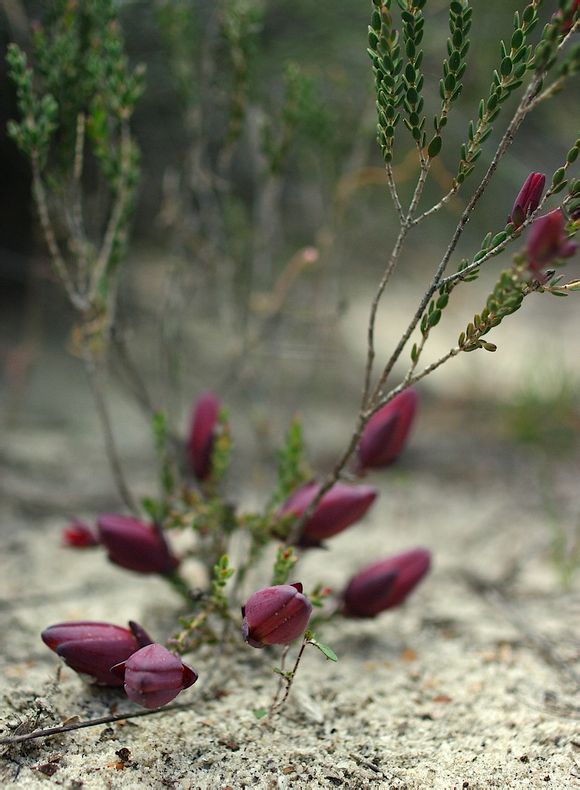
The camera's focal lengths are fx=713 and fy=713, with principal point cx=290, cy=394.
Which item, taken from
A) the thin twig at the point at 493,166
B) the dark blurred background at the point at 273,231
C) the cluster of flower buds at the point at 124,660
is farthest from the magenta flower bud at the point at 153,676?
the dark blurred background at the point at 273,231

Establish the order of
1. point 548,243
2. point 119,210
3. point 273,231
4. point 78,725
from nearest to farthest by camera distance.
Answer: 1. point 548,243
2. point 78,725
3. point 119,210
4. point 273,231

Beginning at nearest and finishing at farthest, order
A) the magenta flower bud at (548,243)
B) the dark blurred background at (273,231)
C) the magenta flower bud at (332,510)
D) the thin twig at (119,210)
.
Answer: the magenta flower bud at (548,243) < the magenta flower bud at (332,510) < the thin twig at (119,210) < the dark blurred background at (273,231)

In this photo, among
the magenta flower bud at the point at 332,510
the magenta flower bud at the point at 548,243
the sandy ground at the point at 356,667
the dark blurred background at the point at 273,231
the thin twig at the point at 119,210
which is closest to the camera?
the magenta flower bud at the point at 548,243

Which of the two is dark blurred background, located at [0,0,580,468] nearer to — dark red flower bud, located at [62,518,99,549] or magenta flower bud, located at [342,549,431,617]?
dark red flower bud, located at [62,518,99,549]

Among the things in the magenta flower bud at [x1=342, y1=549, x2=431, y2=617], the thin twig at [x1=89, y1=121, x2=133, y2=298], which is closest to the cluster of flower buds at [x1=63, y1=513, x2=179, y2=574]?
the magenta flower bud at [x1=342, y1=549, x2=431, y2=617]

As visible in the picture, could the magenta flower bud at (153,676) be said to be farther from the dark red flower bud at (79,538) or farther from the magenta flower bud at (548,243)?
the magenta flower bud at (548,243)

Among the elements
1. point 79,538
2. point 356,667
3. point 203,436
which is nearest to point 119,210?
point 203,436

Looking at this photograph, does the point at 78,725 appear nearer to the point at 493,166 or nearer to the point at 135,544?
the point at 135,544
